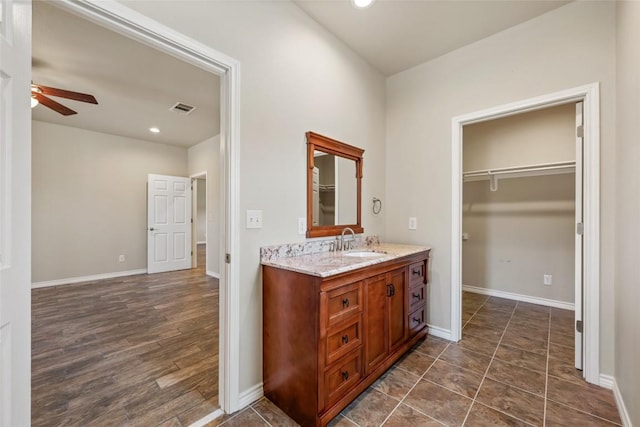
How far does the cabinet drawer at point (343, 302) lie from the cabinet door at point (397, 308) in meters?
0.40

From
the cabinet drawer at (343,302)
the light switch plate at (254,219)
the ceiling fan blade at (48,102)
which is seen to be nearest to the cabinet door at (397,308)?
the cabinet drawer at (343,302)

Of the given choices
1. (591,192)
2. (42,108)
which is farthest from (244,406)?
(42,108)

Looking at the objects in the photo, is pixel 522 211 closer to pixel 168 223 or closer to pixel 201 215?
pixel 168 223

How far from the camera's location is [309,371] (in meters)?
1.48

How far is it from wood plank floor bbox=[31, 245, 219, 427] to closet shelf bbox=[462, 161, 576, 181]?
3.59m

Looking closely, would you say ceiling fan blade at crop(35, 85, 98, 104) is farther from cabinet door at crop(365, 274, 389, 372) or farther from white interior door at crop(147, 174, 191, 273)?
cabinet door at crop(365, 274, 389, 372)

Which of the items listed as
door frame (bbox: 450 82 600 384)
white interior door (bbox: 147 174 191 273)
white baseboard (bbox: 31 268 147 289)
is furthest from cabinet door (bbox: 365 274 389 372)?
white baseboard (bbox: 31 268 147 289)

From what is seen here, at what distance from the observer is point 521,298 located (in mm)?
3541

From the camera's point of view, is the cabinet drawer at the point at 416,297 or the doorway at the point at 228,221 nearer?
the doorway at the point at 228,221

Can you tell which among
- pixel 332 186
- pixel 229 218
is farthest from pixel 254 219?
pixel 332 186

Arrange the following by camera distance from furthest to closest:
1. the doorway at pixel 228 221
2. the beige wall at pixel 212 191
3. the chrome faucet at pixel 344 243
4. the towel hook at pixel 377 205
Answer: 1. the beige wall at pixel 212 191
2. the towel hook at pixel 377 205
3. the chrome faucet at pixel 344 243
4. the doorway at pixel 228 221

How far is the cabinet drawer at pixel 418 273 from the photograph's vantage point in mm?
2320

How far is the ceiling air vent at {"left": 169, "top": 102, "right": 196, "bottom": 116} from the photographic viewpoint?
144 inches

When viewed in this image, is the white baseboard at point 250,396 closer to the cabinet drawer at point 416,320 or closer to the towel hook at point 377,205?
the cabinet drawer at point 416,320
